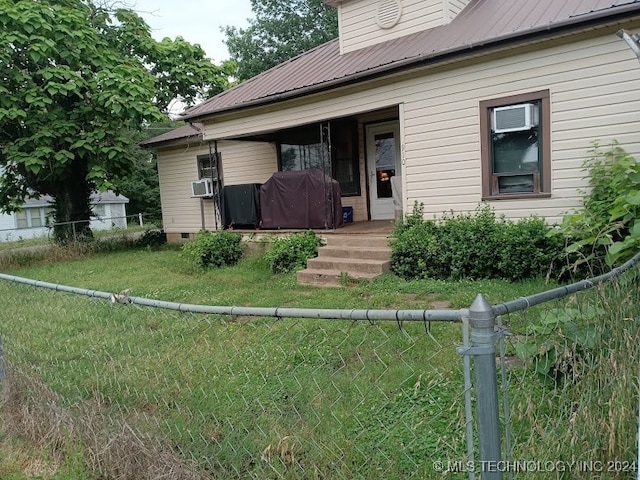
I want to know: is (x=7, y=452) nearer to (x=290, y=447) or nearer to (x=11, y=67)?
(x=290, y=447)

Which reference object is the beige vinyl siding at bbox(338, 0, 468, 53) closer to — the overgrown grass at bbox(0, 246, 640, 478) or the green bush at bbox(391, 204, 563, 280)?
the green bush at bbox(391, 204, 563, 280)

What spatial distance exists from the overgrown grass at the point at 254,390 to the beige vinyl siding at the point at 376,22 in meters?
5.74

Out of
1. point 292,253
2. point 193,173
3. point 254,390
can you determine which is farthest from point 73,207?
point 254,390

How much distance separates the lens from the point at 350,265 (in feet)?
25.0

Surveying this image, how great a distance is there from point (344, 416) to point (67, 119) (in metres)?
12.3

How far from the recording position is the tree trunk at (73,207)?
13.9m

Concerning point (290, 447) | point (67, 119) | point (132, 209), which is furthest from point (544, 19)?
point (132, 209)

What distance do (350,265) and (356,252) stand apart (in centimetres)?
40

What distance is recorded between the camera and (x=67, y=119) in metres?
12.3

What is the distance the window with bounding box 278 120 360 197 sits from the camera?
1077cm

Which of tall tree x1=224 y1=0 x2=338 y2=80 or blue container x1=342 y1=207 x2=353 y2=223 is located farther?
tall tree x1=224 y1=0 x2=338 y2=80

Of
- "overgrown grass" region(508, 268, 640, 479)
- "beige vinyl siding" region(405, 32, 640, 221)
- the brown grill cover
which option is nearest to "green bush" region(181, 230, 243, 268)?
the brown grill cover

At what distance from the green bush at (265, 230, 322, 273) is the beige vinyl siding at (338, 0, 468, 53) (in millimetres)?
4639

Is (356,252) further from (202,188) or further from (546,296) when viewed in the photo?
(202,188)
